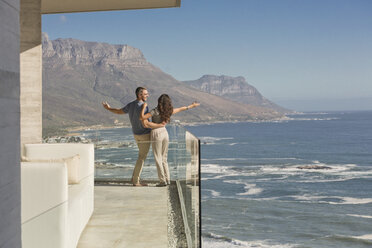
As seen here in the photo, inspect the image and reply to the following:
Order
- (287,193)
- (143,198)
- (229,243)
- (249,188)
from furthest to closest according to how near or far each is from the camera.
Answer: (249,188), (287,193), (229,243), (143,198)

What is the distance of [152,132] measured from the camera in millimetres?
5484

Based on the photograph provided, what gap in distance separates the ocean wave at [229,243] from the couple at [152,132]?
16.3m

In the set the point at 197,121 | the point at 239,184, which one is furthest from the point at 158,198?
the point at 197,121

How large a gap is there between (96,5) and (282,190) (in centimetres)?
3330

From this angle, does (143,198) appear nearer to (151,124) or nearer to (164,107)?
(151,124)

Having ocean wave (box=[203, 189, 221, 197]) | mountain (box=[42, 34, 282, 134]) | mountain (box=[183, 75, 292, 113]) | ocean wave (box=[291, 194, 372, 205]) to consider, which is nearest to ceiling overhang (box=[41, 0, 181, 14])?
ocean wave (box=[203, 189, 221, 197])

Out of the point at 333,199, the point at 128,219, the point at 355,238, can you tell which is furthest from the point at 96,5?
the point at 333,199

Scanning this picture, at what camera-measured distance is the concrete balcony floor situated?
342 centimetres

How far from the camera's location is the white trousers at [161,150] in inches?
215

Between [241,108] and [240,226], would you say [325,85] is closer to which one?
[241,108]

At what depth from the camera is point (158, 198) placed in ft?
16.0

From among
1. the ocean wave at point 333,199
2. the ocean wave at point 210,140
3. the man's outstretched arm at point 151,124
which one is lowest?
the ocean wave at point 333,199

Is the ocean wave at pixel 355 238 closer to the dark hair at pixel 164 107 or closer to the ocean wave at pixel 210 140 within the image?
the dark hair at pixel 164 107

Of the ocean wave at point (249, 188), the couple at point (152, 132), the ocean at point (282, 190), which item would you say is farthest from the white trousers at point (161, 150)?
the ocean wave at point (249, 188)
